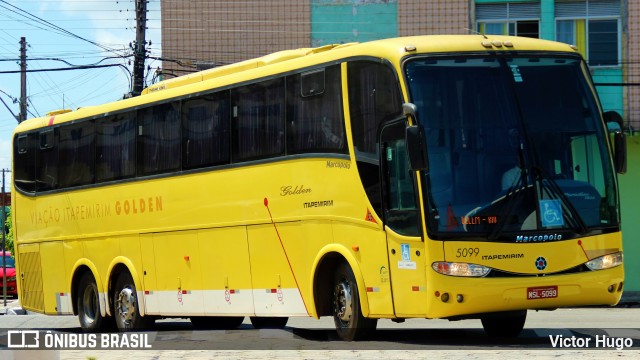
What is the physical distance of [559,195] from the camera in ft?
45.5

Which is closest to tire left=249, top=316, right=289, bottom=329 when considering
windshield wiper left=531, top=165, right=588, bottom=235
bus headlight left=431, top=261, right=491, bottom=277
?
bus headlight left=431, top=261, right=491, bottom=277

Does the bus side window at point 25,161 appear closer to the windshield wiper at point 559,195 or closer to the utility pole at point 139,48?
the utility pole at point 139,48

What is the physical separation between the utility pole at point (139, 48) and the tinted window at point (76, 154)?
12074mm

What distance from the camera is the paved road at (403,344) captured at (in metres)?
12.8

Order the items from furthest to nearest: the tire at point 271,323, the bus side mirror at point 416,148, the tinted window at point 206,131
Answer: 1. the tire at point 271,323
2. the tinted window at point 206,131
3. the bus side mirror at point 416,148

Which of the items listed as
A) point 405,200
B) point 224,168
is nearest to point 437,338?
point 405,200

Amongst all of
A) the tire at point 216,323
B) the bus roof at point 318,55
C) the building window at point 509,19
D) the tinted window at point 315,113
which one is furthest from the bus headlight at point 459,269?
the building window at point 509,19

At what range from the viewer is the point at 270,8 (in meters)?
33.9

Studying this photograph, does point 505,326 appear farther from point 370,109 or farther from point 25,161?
point 25,161

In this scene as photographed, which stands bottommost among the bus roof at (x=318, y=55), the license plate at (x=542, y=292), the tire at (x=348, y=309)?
the tire at (x=348, y=309)

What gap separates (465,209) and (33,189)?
467 inches

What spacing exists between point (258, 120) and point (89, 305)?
21.0 feet

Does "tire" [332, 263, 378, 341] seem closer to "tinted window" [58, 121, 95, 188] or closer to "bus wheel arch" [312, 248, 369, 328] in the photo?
"bus wheel arch" [312, 248, 369, 328]

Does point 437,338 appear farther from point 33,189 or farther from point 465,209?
point 33,189
